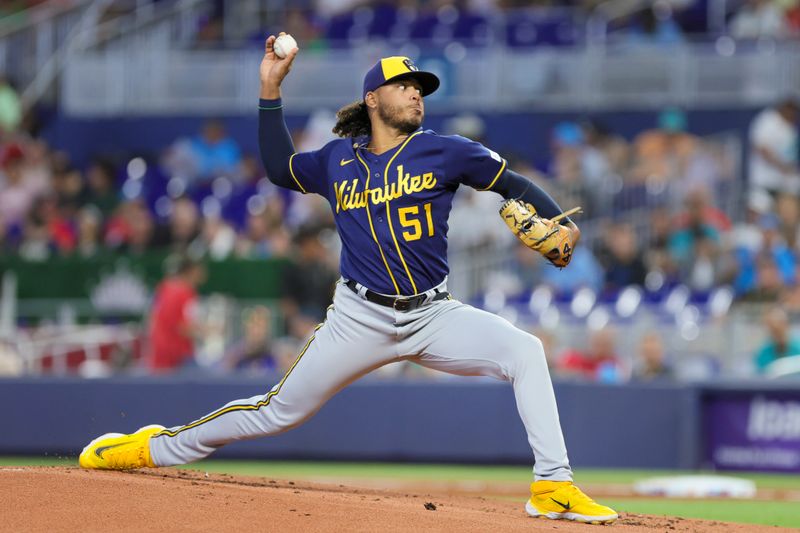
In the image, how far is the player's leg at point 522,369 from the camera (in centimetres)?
587

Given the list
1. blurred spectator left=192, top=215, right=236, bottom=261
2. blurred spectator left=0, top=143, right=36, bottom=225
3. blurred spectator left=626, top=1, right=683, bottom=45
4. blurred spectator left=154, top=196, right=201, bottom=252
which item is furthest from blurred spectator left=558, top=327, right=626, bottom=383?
blurred spectator left=0, top=143, right=36, bottom=225

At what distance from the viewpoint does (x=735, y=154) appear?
14898 millimetres

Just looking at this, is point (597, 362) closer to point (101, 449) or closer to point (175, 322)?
point (175, 322)

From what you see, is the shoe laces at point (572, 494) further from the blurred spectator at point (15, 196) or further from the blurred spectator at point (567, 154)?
the blurred spectator at point (15, 196)

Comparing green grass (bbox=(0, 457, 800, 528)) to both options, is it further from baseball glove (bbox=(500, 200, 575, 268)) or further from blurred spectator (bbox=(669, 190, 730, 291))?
baseball glove (bbox=(500, 200, 575, 268))

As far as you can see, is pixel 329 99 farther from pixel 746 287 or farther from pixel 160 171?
pixel 746 287

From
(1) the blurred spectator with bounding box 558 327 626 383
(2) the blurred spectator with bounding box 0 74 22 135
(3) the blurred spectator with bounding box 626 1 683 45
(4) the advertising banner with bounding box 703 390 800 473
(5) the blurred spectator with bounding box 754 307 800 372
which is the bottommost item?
(4) the advertising banner with bounding box 703 390 800 473

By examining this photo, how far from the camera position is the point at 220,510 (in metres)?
5.62

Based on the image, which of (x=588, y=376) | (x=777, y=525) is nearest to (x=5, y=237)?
(x=588, y=376)

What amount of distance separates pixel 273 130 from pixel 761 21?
10994 mm

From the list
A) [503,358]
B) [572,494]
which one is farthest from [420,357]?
[572,494]

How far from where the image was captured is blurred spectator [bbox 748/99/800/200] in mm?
14406

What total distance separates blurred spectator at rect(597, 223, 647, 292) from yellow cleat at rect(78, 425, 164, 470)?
7120 mm

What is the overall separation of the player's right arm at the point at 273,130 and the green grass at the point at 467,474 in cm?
322
